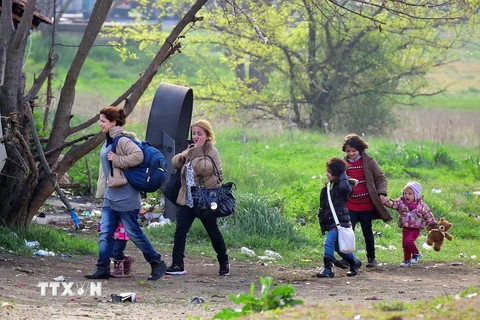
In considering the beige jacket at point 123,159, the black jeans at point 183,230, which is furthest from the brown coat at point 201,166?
the beige jacket at point 123,159

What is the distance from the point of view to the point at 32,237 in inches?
402

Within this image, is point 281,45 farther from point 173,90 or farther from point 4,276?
point 4,276

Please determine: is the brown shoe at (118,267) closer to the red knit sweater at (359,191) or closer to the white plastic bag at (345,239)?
the white plastic bag at (345,239)

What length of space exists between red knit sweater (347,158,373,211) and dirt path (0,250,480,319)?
2.31 feet

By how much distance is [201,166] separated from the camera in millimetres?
8781

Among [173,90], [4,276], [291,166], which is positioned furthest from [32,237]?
[291,166]

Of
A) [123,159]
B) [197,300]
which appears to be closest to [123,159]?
[123,159]

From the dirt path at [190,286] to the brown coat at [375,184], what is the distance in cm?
64

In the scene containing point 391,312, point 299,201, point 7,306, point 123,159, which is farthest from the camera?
point 299,201

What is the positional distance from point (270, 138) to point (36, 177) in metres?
13.1

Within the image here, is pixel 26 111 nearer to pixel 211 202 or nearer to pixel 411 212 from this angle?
pixel 211 202

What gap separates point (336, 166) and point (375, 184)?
1059 millimetres

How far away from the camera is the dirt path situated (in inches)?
274

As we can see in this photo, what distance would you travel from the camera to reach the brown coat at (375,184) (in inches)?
392
